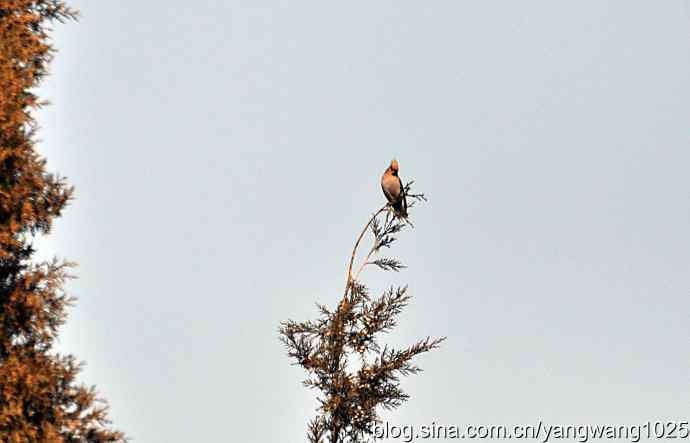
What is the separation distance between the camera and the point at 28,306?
1215cm

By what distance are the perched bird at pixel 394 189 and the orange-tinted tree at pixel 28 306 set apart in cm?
448

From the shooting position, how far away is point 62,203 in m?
12.6

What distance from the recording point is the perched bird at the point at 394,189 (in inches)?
590

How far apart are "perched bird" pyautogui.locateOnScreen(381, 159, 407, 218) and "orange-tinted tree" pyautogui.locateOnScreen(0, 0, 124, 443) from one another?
14.7 feet

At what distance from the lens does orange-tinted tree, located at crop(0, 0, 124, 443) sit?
1185cm

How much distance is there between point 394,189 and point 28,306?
5870mm

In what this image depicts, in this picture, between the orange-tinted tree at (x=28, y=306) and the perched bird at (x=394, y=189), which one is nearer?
the orange-tinted tree at (x=28, y=306)

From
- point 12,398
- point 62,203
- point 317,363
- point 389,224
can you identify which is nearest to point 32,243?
point 62,203

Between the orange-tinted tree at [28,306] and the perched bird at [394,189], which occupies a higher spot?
the perched bird at [394,189]

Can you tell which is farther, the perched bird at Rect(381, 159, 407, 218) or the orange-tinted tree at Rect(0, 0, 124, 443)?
the perched bird at Rect(381, 159, 407, 218)

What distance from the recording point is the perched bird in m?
15.0

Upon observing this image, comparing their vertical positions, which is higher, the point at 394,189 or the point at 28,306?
the point at 394,189

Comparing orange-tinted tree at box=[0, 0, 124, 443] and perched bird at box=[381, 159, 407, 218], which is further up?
perched bird at box=[381, 159, 407, 218]

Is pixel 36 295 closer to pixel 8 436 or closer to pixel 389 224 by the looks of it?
pixel 8 436
